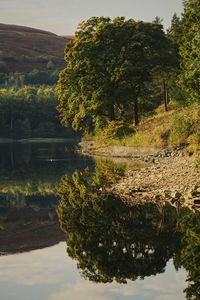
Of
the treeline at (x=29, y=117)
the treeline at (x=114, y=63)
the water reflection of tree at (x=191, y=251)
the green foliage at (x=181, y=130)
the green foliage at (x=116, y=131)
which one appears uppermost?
the treeline at (x=114, y=63)

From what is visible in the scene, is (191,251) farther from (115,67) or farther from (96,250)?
(115,67)

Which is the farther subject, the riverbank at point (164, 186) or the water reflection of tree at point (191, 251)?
the riverbank at point (164, 186)

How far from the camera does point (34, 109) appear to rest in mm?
168625

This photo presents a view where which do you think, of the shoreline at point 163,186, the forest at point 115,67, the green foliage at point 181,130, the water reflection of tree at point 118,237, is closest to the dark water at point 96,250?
the water reflection of tree at point 118,237

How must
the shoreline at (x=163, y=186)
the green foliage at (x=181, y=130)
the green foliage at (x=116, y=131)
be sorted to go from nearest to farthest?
the shoreline at (x=163, y=186) < the green foliage at (x=181, y=130) < the green foliage at (x=116, y=131)

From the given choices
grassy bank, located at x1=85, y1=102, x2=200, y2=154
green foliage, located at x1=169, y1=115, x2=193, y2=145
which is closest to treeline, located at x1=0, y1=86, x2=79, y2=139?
grassy bank, located at x1=85, y1=102, x2=200, y2=154

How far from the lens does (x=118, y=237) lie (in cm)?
2088

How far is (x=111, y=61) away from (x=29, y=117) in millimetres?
100681

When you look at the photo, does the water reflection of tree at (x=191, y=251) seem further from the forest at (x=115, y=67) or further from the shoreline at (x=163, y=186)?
the forest at (x=115, y=67)

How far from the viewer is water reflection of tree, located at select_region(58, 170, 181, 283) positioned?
17359 mm

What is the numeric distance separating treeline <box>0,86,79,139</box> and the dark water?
125473 mm

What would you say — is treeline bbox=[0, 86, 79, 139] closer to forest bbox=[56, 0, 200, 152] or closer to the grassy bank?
forest bbox=[56, 0, 200, 152]

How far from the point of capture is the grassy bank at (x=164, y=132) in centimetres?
5508

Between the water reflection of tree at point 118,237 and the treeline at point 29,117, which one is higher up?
the water reflection of tree at point 118,237
